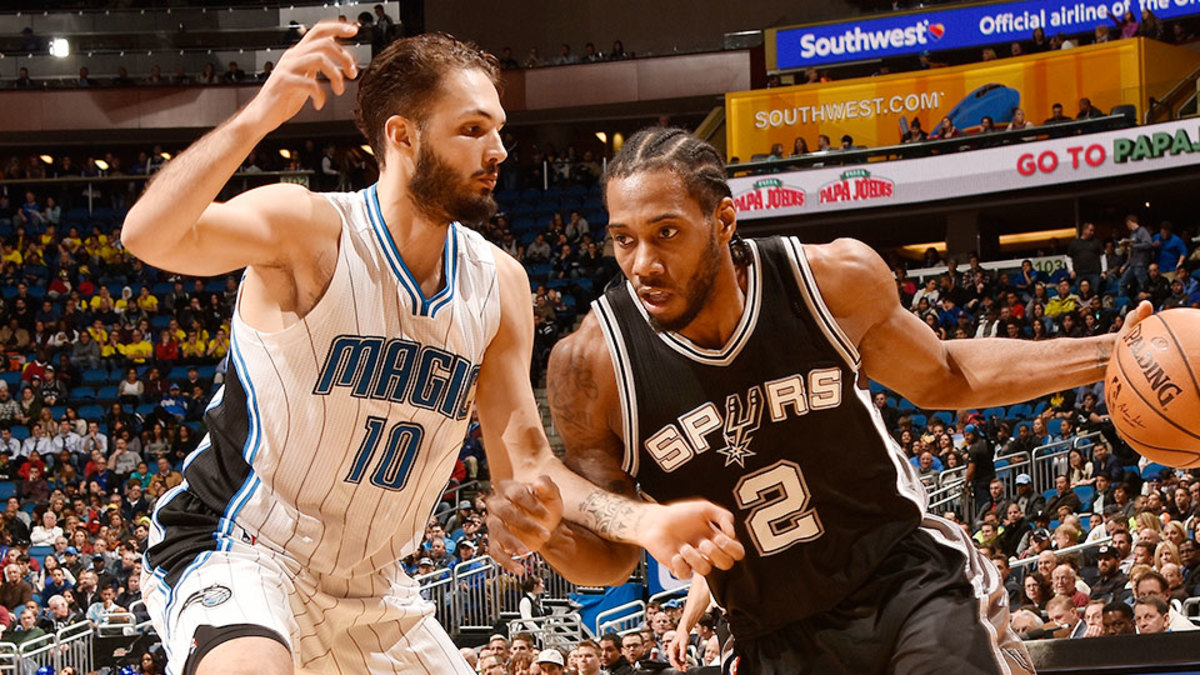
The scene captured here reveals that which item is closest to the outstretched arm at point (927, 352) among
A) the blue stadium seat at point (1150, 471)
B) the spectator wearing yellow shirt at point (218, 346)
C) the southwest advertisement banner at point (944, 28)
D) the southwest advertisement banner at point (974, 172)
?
the blue stadium seat at point (1150, 471)

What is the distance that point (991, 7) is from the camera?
23891 mm

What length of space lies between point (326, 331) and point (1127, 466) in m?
10.6

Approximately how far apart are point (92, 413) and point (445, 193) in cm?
1858

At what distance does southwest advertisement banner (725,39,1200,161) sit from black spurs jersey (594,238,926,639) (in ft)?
60.4

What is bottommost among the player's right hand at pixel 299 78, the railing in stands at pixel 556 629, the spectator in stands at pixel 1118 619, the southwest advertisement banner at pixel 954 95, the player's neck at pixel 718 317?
the railing in stands at pixel 556 629

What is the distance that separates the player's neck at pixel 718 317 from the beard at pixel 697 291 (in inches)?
2.3

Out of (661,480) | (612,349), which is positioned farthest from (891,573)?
(612,349)

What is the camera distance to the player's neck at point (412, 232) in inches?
151

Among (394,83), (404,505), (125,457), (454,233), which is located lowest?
(125,457)

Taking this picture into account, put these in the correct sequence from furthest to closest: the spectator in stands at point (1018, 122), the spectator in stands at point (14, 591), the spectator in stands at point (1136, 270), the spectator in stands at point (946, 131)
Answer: the spectator in stands at point (946, 131), the spectator in stands at point (1018, 122), the spectator in stands at point (1136, 270), the spectator in stands at point (14, 591)

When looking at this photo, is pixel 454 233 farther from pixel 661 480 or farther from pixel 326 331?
pixel 661 480

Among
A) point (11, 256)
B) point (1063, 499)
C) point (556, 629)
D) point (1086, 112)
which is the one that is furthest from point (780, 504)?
point (11, 256)

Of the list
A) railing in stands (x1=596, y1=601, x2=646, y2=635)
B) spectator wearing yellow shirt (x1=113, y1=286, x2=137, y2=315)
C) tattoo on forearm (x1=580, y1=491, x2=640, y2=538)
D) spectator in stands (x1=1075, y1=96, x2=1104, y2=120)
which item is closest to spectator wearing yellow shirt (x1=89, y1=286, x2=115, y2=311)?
spectator wearing yellow shirt (x1=113, y1=286, x2=137, y2=315)

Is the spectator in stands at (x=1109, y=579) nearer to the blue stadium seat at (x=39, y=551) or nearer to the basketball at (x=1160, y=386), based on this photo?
the basketball at (x=1160, y=386)
